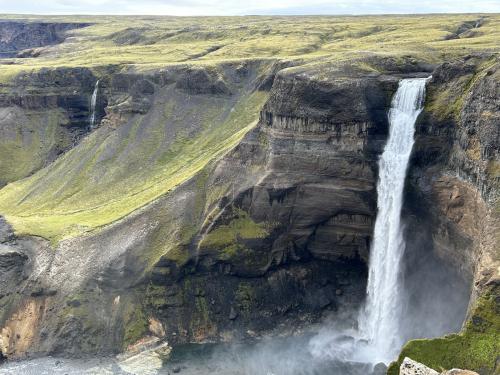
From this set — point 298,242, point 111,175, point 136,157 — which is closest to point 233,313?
point 298,242

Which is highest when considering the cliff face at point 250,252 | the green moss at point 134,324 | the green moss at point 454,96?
the green moss at point 454,96

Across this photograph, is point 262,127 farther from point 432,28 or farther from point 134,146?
point 432,28

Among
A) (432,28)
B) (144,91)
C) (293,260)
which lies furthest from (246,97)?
(432,28)

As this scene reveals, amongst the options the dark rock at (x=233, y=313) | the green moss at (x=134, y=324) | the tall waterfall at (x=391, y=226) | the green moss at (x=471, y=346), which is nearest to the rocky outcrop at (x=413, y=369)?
the green moss at (x=471, y=346)

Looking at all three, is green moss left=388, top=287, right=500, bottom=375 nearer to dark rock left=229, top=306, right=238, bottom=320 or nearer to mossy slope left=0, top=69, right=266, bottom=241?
dark rock left=229, top=306, right=238, bottom=320

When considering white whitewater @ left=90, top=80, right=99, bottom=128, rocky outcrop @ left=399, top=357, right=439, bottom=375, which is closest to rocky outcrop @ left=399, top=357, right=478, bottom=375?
rocky outcrop @ left=399, top=357, right=439, bottom=375

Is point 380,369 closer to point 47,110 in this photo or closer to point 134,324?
point 134,324

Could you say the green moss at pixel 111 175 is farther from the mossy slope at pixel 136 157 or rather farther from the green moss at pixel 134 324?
the green moss at pixel 134 324
